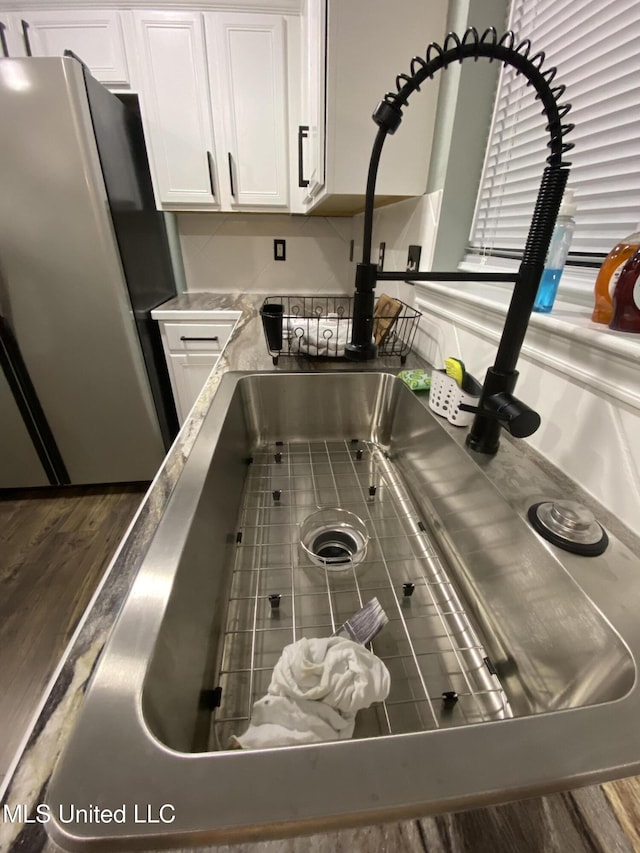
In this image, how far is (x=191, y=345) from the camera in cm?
183

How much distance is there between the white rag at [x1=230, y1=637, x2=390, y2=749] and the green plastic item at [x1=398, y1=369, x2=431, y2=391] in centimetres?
53

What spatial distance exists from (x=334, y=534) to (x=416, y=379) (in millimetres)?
380

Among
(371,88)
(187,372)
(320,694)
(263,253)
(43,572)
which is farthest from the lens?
(263,253)

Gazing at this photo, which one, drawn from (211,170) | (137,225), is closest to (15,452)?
(137,225)

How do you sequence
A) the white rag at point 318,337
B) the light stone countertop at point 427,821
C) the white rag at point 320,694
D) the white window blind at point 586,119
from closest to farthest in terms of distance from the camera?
the light stone countertop at point 427,821, the white rag at point 320,694, the white window blind at point 586,119, the white rag at point 318,337

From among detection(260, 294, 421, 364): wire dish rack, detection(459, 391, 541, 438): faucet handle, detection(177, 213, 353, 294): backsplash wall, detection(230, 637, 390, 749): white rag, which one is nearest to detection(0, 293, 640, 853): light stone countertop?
detection(230, 637, 390, 749): white rag

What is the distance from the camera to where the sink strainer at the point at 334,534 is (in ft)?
1.92

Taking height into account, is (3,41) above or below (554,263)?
above

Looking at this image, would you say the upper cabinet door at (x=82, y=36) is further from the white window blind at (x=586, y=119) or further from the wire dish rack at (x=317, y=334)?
the white window blind at (x=586, y=119)

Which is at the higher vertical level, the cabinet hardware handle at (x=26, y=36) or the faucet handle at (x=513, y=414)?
the cabinet hardware handle at (x=26, y=36)

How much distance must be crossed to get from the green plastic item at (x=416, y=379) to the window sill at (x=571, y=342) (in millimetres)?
110

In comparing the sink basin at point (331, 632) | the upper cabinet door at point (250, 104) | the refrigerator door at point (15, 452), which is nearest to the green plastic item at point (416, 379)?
the sink basin at point (331, 632)

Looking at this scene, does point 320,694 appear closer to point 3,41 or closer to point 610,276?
point 610,276

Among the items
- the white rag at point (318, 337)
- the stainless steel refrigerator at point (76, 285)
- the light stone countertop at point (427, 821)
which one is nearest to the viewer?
the light stone countertop at point (427, 821)
